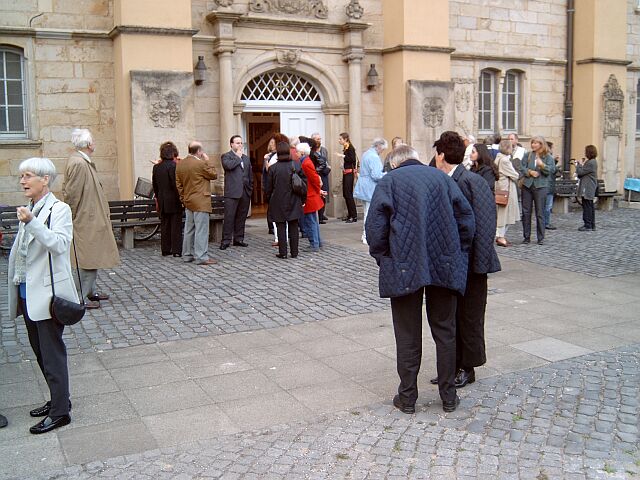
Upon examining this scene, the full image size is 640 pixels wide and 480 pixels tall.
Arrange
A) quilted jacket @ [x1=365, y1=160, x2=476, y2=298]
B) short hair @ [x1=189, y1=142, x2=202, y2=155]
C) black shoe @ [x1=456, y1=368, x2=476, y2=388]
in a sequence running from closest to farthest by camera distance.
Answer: quilted jacket @ [x1=365, y1=160, x2=476, y2=298] < black shoe @ [x1=456, y1=368, x2=476, y2=388] < short hair @ [x1=189, y1=142, x2=202, y2=155]

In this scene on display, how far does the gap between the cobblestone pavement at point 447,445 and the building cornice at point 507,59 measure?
14.4 meters

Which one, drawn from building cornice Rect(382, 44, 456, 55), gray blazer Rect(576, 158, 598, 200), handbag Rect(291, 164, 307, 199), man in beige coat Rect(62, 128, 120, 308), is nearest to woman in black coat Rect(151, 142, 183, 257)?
handbag Rect(291, 164, 307, 199)

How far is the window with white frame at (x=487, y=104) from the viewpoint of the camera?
19.9m

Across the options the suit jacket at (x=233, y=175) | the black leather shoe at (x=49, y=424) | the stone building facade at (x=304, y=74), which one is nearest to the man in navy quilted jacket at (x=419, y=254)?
the black leather shoe at (x=49, y=424)

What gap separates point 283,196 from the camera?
1169 centimetres

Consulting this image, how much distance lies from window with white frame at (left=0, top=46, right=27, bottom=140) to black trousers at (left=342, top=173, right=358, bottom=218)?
6.40 meters

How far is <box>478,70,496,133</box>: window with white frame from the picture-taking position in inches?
782

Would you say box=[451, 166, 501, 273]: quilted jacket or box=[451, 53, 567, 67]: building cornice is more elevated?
box=[451, 53, 567, 67]: building cornice

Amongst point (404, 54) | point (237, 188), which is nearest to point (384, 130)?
point (404, 54)

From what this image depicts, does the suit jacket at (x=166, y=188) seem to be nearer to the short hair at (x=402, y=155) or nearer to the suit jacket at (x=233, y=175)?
the suit jacket at (x=233, y=175)

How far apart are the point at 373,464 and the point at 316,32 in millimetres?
13513

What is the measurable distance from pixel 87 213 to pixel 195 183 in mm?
2984

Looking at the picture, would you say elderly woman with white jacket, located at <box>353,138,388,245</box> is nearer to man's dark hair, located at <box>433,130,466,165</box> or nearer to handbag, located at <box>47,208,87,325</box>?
man's dark hair, located at <box>433,130,466,165</box>

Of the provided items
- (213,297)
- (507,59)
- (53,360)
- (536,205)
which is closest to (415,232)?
(53,360)
